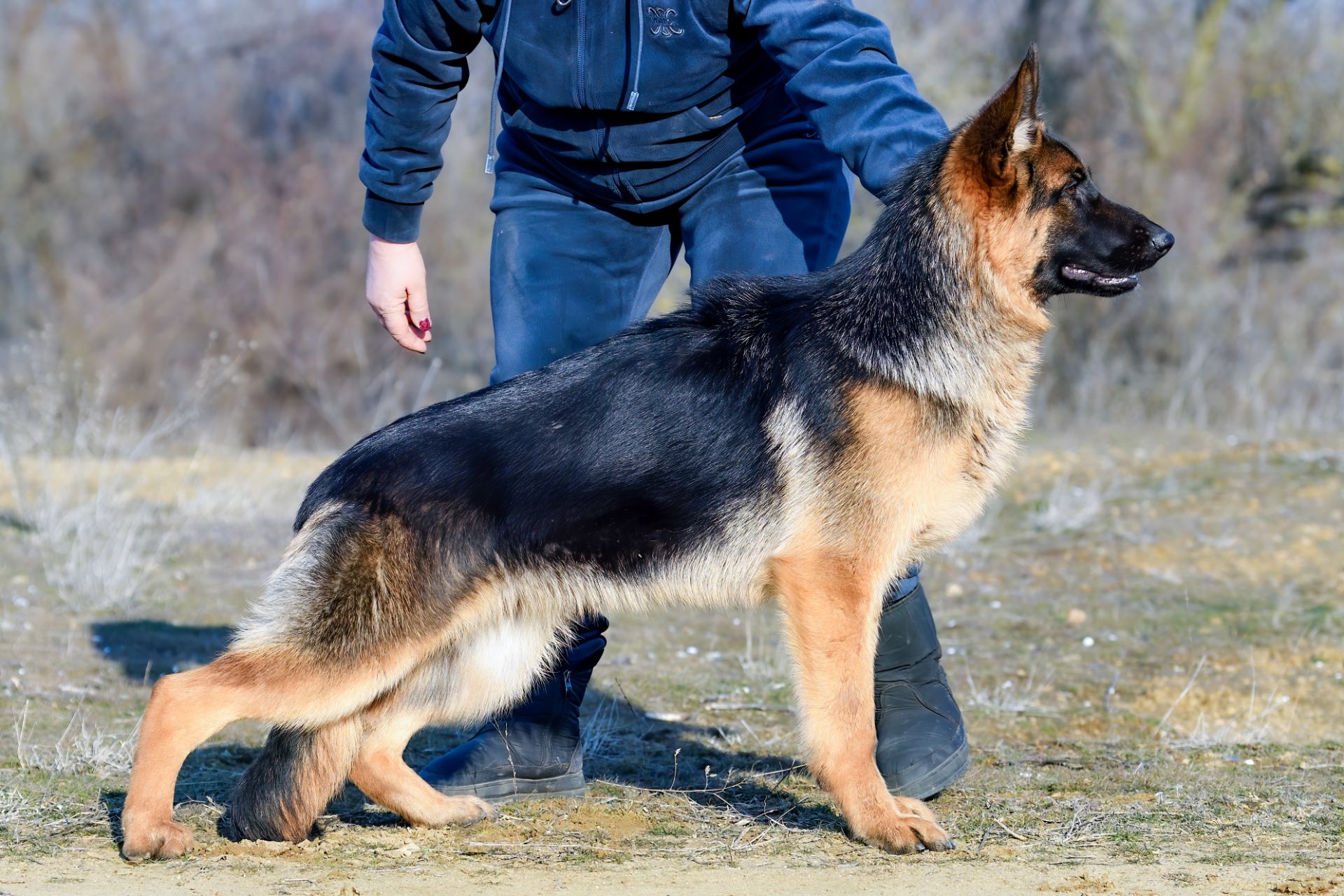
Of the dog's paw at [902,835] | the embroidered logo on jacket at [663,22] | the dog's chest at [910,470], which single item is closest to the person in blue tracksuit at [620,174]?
the embroidered logo on jacket at [663,22]

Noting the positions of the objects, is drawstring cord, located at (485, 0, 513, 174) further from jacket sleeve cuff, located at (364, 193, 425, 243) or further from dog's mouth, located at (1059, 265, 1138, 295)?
dog's mouth, located at (1059, 265, 1138, 295)

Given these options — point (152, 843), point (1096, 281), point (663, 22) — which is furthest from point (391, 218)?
point (1096, 281)

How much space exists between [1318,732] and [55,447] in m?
8.70

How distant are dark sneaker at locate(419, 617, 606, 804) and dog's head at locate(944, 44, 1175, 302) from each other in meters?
1.73

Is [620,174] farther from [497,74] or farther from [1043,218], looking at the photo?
[1043,218]

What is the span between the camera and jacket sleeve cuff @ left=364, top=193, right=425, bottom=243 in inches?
165

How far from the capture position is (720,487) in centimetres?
354

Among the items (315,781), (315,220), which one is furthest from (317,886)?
(315,220)

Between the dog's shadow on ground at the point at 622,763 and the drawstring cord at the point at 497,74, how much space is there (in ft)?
5.41

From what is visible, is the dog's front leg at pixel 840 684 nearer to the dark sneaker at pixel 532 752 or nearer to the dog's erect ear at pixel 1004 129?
the dark sneaker at pixel 532 752

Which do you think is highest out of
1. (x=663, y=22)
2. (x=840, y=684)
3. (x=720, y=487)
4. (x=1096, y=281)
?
(x=663, y=22)

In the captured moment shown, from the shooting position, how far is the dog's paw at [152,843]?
333 cm

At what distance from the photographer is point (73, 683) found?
5.27 meters

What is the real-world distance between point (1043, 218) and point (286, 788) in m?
2.60
